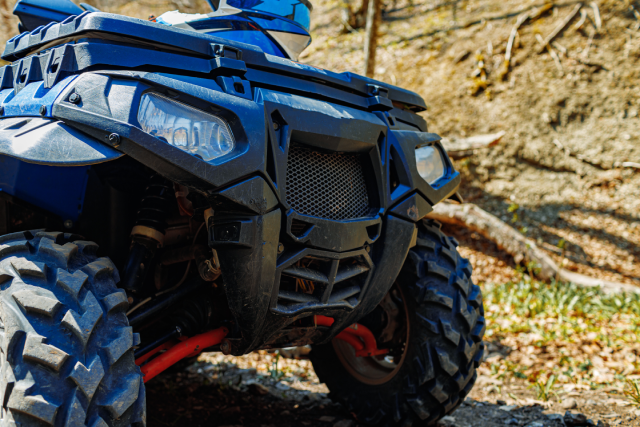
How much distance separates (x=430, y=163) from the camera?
7.67 feet

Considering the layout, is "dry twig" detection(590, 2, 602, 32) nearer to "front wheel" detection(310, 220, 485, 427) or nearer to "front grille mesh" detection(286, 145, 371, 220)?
"front wheel" detection(310, 220, 485, 427)

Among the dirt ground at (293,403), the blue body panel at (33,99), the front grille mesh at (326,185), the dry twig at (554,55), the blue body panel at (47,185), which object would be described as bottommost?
the dirt ground at (293,403)

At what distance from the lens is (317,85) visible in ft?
6.33

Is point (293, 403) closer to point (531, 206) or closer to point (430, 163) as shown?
point (430, 163)

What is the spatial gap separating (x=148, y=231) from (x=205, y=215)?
1.07 ft

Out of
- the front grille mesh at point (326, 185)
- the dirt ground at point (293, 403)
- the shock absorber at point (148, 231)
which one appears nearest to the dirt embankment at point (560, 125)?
the dirt ground at point (293, 403)

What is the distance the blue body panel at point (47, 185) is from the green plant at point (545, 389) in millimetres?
2854

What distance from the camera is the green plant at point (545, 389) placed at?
314cm

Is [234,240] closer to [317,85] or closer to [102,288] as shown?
[102,288]

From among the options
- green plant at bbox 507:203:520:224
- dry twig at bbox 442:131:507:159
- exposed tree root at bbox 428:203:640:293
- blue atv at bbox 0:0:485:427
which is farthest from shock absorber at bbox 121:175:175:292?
green plant at bbox 507:203:520:224

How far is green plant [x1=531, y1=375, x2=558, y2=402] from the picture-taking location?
3141 mm

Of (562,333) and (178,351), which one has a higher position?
(178,351)

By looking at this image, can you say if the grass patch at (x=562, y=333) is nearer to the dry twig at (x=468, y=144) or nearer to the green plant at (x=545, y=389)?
the green plant at (x=545, y=389)

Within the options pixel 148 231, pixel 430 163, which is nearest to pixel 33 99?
pixel 148 231
